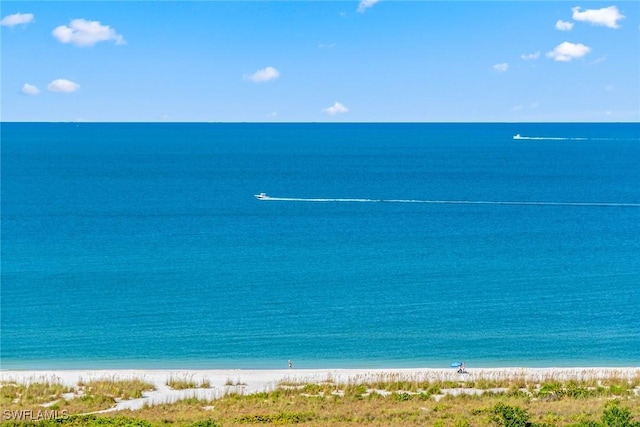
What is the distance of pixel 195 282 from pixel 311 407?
30.8m

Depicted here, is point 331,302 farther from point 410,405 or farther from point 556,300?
point 410,405

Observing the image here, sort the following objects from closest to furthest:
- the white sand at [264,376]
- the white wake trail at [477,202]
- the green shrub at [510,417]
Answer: the green shrub at [510,417]
the white sand at [264,376]
the white wake trail at [477,202]

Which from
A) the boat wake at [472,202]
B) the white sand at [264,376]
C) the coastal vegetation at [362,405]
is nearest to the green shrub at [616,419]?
the coastal vegetation at [362,405]

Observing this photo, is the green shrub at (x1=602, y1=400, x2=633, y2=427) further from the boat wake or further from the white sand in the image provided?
the boat wake

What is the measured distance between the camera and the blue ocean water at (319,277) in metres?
45.5

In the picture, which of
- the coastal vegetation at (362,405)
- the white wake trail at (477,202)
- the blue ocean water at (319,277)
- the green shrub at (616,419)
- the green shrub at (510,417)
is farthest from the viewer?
the white wake trail at (477,202)

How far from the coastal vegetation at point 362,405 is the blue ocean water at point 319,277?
327 inches

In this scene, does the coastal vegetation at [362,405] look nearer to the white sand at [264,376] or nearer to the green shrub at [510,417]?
the green shrub at [510,417]

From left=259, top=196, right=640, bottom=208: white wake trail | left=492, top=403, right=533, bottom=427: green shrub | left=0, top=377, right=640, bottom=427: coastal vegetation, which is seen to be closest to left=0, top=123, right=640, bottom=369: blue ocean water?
left=259, top=196, right=640, bottom=208: white wake trail

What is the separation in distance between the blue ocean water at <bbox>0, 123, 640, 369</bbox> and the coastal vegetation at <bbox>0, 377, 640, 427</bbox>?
831cm

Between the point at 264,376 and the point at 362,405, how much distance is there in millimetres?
7053

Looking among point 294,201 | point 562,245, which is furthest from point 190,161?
point 562,245

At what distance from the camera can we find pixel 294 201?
11050 centimetres

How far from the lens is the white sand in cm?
3484
